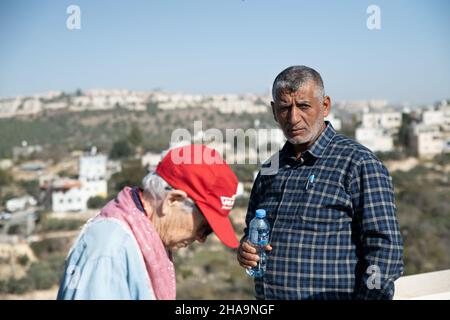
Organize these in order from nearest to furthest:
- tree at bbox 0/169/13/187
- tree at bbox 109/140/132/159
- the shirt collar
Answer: the shirt collar, tree at bbox 0/169/13/187, tree at bbox 109/140/132/159

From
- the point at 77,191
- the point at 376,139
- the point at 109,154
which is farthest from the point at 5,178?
the point at 376,139

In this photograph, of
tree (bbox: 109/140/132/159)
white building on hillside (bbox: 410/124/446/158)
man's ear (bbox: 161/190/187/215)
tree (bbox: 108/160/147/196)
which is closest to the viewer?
man's ear (bbox: 161/190/187/215)

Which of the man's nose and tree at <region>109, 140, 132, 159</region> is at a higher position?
the man's nose

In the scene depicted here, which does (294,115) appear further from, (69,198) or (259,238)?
(69,198)

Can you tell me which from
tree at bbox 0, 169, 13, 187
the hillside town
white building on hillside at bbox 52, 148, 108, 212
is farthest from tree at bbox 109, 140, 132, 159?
tree at bbox 0, 169, 13, 187

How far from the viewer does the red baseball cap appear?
138 centimetres

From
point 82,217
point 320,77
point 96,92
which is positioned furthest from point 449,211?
point 96,92

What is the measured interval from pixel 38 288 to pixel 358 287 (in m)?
18.5

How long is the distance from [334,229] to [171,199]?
75cm

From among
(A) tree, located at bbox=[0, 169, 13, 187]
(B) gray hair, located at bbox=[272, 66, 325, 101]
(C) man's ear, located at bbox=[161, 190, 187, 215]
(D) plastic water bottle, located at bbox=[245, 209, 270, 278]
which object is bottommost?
(A) tree, located at bbox=[0, 169, 13, 187]

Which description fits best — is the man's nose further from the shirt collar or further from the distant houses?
the distant houses

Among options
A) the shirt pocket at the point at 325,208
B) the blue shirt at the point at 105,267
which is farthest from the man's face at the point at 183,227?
the shirt pocket at the point at 325,208

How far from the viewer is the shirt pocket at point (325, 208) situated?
1.94 metres

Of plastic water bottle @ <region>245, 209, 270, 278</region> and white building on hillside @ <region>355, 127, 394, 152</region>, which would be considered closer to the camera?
plastic water bottle @ <region>245, 209, 270, 278</region>
